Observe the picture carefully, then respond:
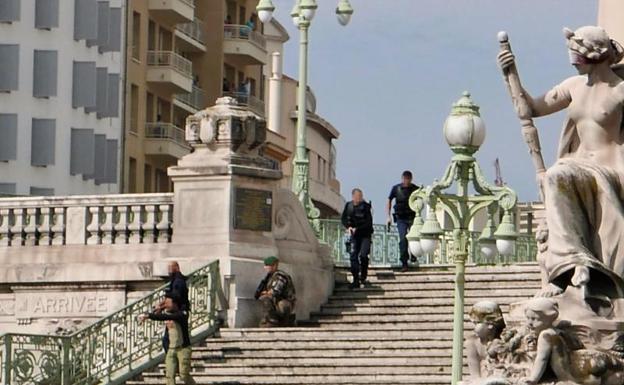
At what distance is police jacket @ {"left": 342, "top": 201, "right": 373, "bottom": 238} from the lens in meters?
44.2

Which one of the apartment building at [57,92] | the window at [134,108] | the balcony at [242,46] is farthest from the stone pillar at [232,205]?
the balcony at [242,46]

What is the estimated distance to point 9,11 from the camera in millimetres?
73562

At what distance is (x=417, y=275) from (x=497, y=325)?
21.3 meters

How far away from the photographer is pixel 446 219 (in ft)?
180

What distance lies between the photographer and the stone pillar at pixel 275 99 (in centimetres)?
9694

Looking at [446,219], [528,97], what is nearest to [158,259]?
[446,219]

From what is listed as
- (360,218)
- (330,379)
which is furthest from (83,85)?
(330,379)

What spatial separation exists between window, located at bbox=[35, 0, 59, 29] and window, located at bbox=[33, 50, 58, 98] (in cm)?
64

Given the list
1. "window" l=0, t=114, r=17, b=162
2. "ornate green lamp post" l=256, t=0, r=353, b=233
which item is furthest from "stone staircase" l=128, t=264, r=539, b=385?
"window" l=0, t=114, r=17, b=162

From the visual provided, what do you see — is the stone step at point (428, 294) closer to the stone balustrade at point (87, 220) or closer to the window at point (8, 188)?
the stone balustrade at point (87, 220)

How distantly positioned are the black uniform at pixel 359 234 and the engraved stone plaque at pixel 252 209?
1276 millimetres

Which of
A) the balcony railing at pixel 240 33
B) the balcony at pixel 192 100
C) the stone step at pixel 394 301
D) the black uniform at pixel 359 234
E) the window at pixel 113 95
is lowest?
the stone step at pixel 394 301

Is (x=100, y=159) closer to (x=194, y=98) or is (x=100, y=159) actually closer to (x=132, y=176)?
(x=132, y=176)

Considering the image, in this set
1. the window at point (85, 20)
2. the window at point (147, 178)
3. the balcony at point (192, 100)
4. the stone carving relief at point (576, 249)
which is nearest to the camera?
the stone carving relief at point (576, 249)
